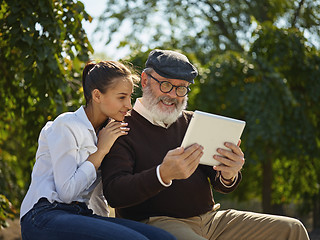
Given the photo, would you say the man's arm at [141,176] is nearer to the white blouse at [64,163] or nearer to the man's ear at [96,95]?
the white blouse at [64,163]

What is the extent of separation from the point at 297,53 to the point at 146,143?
3931mm

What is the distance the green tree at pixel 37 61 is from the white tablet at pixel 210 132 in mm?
1644

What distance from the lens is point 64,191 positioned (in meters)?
2.07

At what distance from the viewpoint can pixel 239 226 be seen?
8.38ft

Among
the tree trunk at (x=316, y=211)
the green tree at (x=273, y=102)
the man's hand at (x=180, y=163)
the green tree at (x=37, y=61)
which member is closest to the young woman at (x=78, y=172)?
the man's hand at (x=180, y=163)

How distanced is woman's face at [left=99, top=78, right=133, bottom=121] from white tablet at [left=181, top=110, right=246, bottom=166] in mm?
411

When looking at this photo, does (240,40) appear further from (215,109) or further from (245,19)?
(215,109)

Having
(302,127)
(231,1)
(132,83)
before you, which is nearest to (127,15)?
(231,1)

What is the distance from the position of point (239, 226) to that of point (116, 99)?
0.90 meters

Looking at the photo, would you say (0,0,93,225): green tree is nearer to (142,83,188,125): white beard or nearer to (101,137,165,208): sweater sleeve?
(142,83,188,125): white beard

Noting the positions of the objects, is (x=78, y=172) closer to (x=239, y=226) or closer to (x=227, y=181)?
(x=227, y=181)

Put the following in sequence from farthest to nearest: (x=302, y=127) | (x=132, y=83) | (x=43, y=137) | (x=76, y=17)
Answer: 1. (x=302, y=127)
2. (x=76, y=17)
3. (x=132, y=83)
4. (x=43, y=137)

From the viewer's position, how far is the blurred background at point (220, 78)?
142 inches

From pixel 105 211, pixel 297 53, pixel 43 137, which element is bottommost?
pixel 297 53
